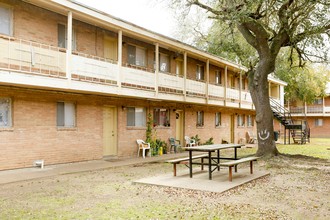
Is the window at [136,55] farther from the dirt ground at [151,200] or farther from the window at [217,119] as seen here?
the window at [217,119]

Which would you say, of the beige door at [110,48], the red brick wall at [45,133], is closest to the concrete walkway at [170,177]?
the red brick wall at [45,133]

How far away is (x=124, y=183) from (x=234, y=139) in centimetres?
2043

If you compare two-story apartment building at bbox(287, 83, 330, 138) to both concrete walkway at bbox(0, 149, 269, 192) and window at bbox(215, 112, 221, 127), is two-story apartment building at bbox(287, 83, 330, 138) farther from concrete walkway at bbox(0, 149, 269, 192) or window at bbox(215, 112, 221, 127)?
concrete walkway at bbox(0, 149, 269, 192)

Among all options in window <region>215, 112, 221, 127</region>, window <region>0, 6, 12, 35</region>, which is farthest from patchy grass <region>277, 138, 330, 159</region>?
window <region>0, 6, 12, 35</region>

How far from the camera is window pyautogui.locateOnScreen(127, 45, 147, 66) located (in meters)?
17.5

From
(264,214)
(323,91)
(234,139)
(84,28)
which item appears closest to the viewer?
(264,214)

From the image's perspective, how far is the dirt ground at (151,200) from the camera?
21.1ft

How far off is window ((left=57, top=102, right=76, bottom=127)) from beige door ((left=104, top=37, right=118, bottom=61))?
332 centimetres

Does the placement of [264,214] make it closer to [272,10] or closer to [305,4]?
[305,4]

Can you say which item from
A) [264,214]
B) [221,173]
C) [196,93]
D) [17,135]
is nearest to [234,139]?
Answer: [196,93]

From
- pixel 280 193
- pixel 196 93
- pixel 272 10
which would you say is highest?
pixel 272 10

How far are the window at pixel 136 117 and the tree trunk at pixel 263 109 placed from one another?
6063 millimetres

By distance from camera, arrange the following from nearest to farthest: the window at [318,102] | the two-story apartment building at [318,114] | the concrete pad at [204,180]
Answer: the concrete pad at [204,180] < the two-story apartment building at [318,114] < the window at [318,102]

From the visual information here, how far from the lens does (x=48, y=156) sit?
1304cm
